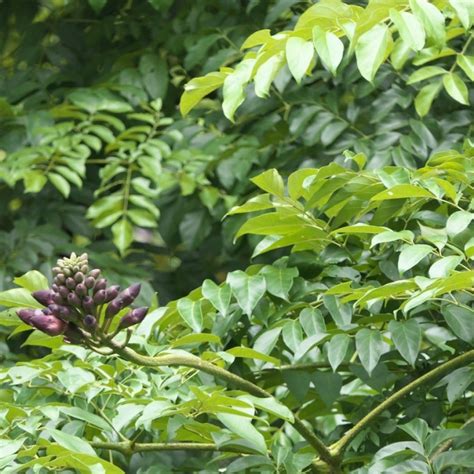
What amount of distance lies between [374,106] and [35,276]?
133 centimetres

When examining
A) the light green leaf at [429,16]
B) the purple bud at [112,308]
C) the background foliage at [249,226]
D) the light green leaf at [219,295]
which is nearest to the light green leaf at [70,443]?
the background foliage at [249,226]

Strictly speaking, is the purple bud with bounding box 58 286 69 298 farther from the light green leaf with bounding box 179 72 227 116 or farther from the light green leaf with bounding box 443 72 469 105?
the light green leaf with bounding box 443 72 469 105

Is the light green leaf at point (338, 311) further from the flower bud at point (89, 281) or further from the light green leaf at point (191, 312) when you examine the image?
the flower bud at point (89, 281)

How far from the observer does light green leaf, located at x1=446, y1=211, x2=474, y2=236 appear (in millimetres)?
1737

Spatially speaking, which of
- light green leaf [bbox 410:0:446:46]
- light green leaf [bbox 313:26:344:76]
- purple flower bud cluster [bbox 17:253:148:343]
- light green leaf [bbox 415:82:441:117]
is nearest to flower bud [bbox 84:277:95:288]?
purple flower bud cluster [bbox 17:253:148:343]

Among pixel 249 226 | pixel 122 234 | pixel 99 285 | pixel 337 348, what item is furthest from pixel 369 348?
pixel 122 234

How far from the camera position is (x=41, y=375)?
1937 mm

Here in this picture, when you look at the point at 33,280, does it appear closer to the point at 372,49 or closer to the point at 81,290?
the point at 81,290

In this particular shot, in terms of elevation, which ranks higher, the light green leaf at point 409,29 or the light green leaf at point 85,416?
the light green leaf at point 409,29

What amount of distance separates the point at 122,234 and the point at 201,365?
1569 mm

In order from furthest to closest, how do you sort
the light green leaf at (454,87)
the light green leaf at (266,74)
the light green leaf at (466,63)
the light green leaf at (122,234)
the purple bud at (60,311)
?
the light green leaf at (122,234)
the light green leaf at (454,87)
the light green leaf at (466,63)
the light green leaf at (266,74)
the purple bud at (60,311)

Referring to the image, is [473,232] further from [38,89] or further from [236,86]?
[38,89]

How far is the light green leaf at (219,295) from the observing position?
6.22 ft

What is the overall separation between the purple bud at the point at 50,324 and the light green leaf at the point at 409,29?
788mm
